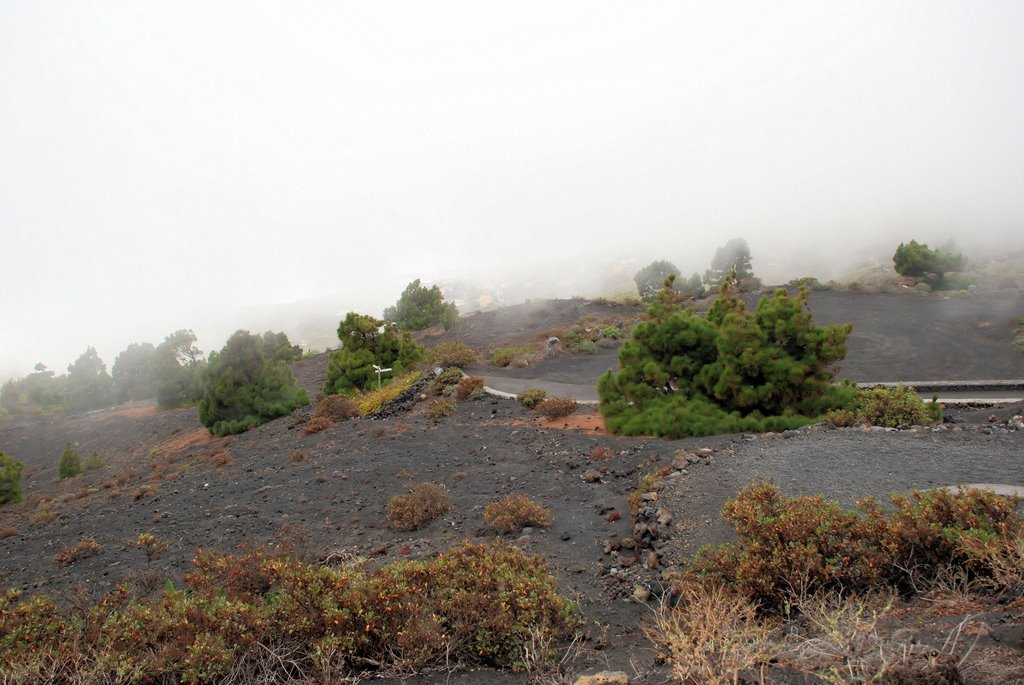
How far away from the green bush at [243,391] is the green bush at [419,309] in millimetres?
19202

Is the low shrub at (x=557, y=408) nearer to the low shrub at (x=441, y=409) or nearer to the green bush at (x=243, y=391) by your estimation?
the low shrub at (x=441, y=409)

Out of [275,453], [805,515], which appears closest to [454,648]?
[805,515]

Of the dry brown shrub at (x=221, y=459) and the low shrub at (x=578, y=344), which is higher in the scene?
the low shrub at (x=578, y=344)

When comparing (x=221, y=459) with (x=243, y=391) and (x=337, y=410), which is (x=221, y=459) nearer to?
(x=337, y=410)

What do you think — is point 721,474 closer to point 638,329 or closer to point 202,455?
point 638,329

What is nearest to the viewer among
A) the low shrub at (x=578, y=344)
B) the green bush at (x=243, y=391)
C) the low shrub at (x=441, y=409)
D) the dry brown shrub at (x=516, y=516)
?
the dry brown shrub at (x=516, y=516)

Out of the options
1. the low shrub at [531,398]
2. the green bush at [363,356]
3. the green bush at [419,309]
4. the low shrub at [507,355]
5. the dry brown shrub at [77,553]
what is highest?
the green bush at [419,309]

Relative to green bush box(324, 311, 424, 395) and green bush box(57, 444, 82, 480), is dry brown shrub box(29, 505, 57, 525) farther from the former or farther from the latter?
green bush box(324, 311, 424, 395)

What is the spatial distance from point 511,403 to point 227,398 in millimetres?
12399

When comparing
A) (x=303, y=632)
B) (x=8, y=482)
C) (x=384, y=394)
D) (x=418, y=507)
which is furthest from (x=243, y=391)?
(x=303, y=632)

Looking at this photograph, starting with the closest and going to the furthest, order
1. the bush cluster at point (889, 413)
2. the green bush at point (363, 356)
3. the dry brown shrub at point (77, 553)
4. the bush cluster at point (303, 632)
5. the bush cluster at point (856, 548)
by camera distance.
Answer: the bush cluster at point (303, 632) < the bush cluster at point (856, 548) < the dry brown shrub at point (77, 553) < the bush cluster at point (889, 413) < the green bush at point (363, 356)

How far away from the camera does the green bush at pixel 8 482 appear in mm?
18578

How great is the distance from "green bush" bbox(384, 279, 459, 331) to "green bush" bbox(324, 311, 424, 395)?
16.7 meters

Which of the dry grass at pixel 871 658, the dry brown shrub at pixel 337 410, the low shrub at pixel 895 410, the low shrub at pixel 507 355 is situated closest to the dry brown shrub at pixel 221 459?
the dry brown shrub at pixel 337 410
